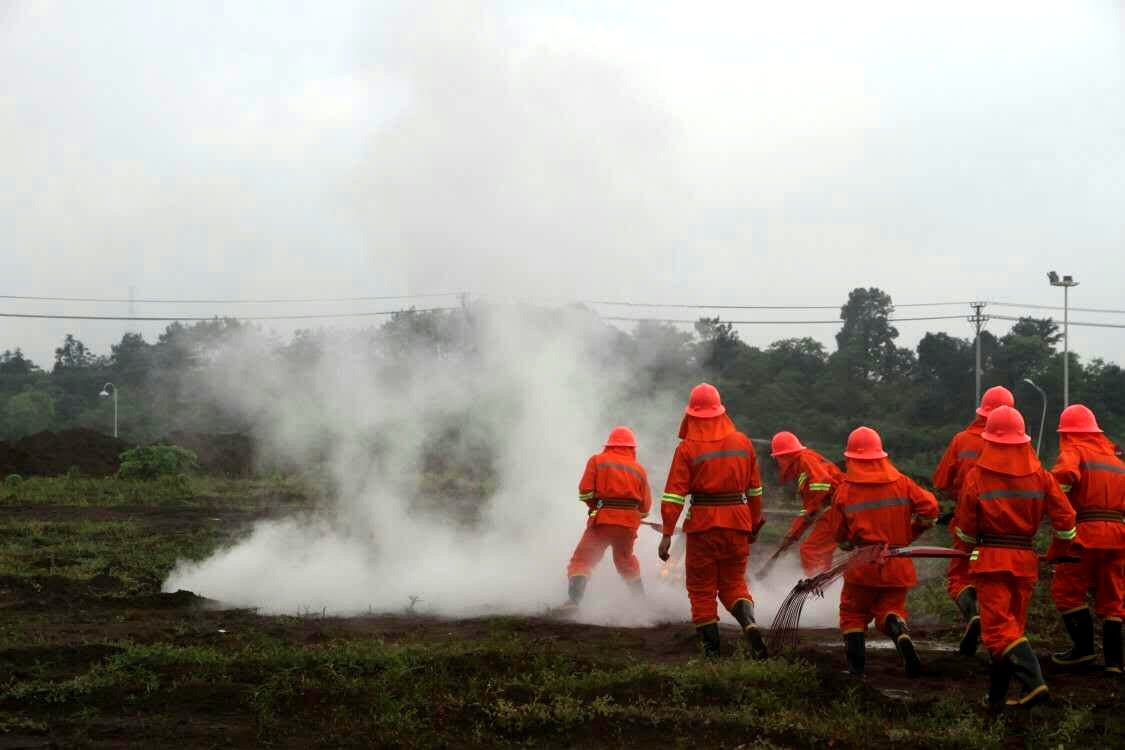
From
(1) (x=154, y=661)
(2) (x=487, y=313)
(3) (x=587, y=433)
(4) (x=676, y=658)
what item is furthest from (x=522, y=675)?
(2) (x=487, y=313)

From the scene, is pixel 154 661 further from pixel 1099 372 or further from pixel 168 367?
pixel 1099 372

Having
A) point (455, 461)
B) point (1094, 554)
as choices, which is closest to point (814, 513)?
point (1094, 554)

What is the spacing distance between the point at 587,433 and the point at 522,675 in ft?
24.8

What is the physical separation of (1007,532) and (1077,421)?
6.75ft

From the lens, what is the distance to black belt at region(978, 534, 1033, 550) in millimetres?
7062

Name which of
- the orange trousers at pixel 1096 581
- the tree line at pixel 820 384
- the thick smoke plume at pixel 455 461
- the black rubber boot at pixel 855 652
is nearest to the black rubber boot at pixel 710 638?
the black rubber boot at pixel 855 652

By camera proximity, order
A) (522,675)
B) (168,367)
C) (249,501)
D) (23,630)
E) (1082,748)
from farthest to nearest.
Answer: (168,367) → (249,501) → (23,630) → (522,675) → (1082,748)

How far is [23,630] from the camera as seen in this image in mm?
9625

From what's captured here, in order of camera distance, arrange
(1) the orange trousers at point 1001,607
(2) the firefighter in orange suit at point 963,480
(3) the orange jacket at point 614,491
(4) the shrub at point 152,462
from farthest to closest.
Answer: (4) the shrub at point 152,462, (3) the orange jacket at point 614,491, (2) the firefighter in orange suit at point 963,480, (1) the orange trousers at point 1001,607

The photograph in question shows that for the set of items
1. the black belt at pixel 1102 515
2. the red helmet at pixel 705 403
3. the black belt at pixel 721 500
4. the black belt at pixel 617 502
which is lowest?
the black belt at pixel 617 502

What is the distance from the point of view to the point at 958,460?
942 centimetres

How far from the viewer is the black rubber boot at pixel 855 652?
7855mm

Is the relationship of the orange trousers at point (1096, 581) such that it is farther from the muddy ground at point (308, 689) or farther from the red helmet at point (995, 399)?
the red helmet at point (995, 399)

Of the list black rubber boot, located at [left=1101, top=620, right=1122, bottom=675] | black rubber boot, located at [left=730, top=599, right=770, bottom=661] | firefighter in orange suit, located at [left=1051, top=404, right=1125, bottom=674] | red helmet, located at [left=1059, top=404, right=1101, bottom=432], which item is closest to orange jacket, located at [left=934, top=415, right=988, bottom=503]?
red helmet, located at [left=1059, top=404, right=1101, bottom=432]
